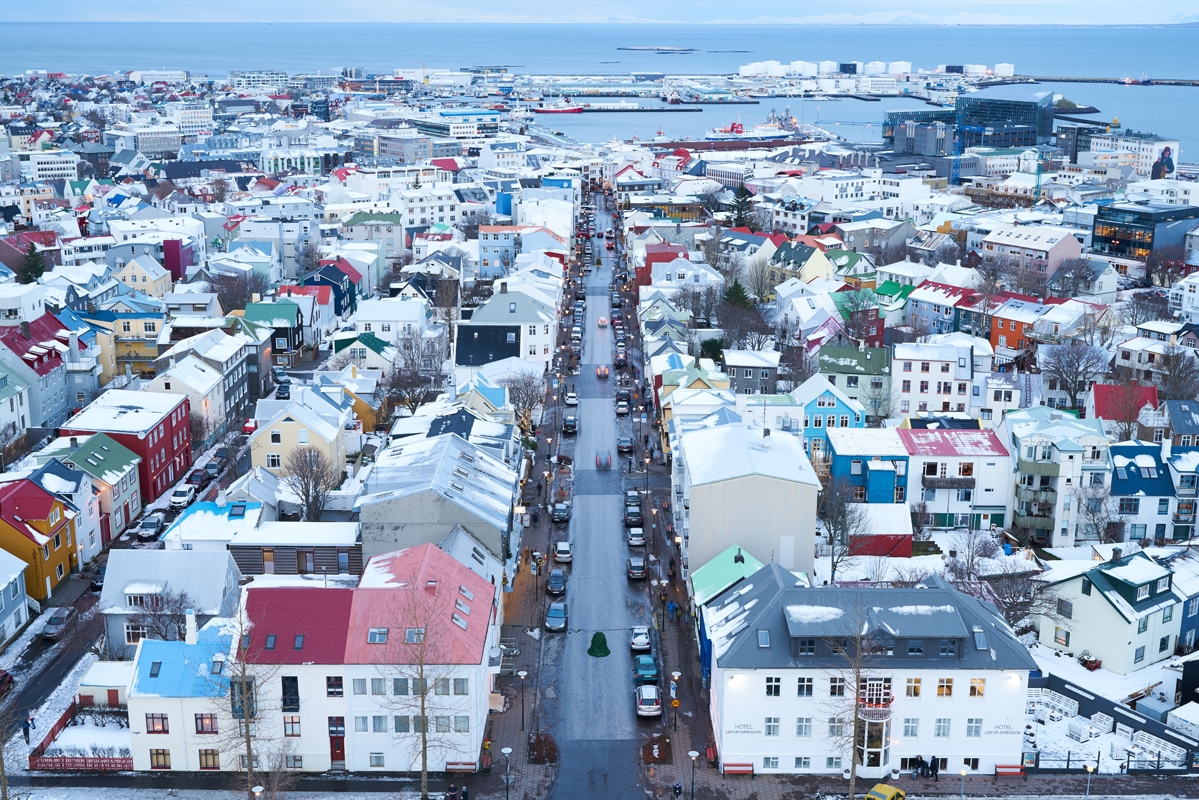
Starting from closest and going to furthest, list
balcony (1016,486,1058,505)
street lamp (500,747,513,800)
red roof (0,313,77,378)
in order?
1. street lamp (500,747,513,800)
2. balcony (1016,486,1058,505)
3. red roof (0,313,77,378)

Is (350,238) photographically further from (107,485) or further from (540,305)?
(107,485)

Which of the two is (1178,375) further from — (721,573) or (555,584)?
(555,584)

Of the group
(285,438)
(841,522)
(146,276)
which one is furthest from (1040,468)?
(146,276)

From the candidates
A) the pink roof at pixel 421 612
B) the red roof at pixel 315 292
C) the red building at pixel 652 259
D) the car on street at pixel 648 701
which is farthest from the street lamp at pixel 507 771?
the red building at pixel 652 259

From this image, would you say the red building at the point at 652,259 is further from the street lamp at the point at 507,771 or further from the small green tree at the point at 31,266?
the street lamp at the point at 507,771

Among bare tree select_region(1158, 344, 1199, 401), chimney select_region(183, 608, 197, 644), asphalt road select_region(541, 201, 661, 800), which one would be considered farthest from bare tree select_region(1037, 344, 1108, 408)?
chimney select_region(183, 608, 197, 644)

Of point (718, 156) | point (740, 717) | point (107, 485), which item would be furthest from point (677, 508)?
point (718, 156)

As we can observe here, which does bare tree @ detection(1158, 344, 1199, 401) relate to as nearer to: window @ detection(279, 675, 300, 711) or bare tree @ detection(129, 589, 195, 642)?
window @ detection(279, 675, 300, 711)
